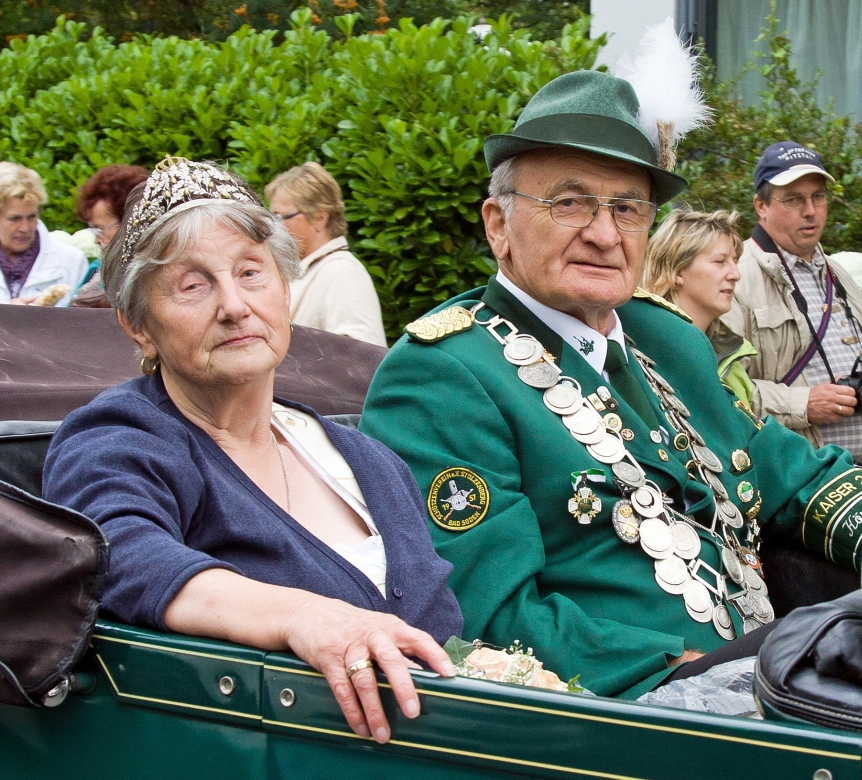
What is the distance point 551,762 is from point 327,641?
31 cm

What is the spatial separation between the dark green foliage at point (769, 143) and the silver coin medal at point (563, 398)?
4009mm

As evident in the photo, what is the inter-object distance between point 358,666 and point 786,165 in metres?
4.08

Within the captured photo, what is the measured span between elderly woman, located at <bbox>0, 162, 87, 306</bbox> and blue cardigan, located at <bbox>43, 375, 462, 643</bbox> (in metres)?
3.59

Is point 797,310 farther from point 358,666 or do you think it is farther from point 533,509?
point 358,666

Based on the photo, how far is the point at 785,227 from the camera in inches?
192

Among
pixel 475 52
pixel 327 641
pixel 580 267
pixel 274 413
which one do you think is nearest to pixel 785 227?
pixel 475 52

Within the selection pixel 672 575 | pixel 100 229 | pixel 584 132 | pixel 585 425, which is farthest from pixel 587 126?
pixel 100 229

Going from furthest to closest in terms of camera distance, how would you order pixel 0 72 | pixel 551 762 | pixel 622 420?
pixel 0 72
pixel 622 420
pixel 551 762

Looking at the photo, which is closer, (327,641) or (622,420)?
(327,641)

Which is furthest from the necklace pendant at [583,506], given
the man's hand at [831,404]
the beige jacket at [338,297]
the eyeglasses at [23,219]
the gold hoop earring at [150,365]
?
the eyeglasses at [23,219]

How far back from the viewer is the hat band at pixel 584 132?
99.5 inches

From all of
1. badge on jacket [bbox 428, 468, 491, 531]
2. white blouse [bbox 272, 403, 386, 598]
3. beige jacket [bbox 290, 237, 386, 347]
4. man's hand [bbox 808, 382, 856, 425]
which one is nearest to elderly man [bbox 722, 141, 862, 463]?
man's hand [bbox 808, 382, 856, 425]

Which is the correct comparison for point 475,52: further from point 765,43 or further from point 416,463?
point 416,463

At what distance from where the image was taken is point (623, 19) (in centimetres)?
731
